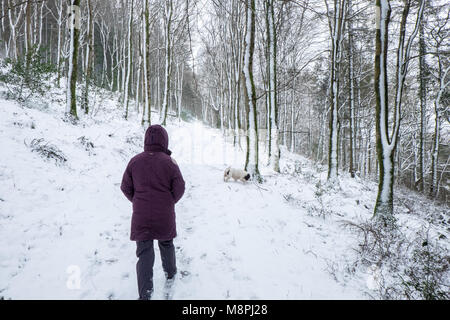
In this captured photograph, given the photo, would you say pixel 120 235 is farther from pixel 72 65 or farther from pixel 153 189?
pixel 72 65

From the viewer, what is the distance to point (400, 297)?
8.50ft

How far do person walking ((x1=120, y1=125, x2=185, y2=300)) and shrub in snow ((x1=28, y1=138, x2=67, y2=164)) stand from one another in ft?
12.6

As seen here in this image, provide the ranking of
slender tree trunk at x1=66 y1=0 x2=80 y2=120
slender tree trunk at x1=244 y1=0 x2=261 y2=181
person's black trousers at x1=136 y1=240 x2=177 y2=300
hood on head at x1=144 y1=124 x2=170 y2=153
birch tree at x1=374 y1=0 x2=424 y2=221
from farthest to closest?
slender tree trunk at x1=66 y1=0 x2=80 y2=120, slender tree trunk at x1=244 y1=0 x2=261 y2=181, birch tree at x1=374 y1=0 x2=424 y2=221, hood on head at x1=144 y1=124 x2=170 y2=153, person's black trousers at x1=136 y1=240 x2=177 y2=300

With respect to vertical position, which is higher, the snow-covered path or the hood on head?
the hood on head

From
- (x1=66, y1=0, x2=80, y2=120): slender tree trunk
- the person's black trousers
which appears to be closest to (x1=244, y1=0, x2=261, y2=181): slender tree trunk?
the person's black trousers

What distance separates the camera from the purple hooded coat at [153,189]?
2.39 meters

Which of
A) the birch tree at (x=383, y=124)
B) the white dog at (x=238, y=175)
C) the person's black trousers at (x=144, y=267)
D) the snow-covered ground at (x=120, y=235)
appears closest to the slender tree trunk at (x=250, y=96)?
the white dog at (x=238, y=175)

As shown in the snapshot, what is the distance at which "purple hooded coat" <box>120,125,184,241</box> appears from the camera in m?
2.39

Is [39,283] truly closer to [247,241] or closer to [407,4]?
[247,241]

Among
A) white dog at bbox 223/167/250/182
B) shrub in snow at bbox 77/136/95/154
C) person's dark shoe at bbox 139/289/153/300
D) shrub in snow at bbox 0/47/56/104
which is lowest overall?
person's dark shoe at bbox 139/289/153/300

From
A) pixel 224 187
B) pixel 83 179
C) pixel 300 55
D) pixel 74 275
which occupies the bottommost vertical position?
pixel 74 275

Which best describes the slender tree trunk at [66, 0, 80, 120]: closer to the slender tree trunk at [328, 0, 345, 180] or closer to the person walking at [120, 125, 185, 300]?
the person walking at [120, 125, 185, 300]

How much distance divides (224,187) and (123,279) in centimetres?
422

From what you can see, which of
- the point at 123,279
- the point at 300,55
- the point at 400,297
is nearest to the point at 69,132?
the point at 123,279
